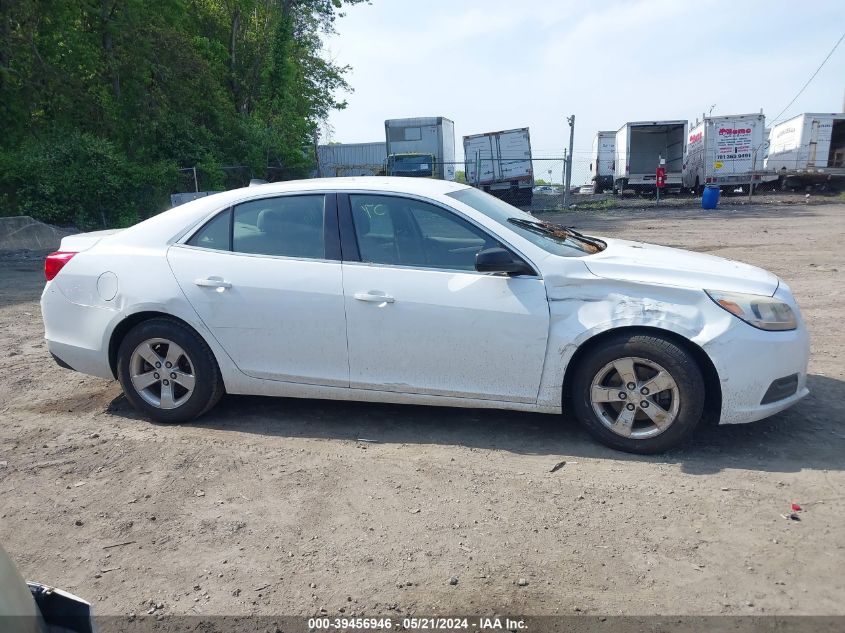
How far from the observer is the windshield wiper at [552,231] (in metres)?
4.50

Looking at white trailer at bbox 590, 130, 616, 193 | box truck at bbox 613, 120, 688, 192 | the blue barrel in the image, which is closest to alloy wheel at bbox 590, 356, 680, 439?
the blue barrel

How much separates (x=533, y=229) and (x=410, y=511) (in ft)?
6.87

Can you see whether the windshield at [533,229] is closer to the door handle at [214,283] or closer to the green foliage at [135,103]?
the door handle at [214,283]

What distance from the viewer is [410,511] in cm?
336

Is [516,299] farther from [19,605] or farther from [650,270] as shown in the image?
[19,605]

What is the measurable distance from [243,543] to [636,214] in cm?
2139

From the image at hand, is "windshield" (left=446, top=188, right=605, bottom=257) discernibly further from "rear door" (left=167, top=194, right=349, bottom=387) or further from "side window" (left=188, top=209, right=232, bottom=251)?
"side window" (left=188, top=209, right=232, bottom=251)

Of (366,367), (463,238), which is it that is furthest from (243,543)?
(463,238)

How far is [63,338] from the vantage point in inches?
184

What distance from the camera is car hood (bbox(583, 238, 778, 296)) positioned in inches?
153

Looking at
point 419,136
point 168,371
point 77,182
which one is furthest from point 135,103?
point 168,371

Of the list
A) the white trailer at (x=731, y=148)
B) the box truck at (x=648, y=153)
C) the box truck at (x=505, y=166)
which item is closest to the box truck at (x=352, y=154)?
the box truck at (x=505, y=166)

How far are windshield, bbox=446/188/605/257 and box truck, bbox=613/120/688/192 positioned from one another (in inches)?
973

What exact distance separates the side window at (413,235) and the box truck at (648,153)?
25476 mm
